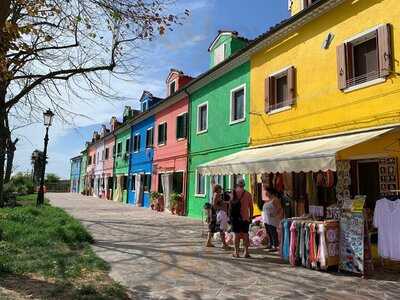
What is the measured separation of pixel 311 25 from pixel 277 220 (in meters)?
5.69

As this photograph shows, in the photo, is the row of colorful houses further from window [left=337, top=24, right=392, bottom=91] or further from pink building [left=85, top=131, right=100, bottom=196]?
pink building [left=85, top=131, right=100, bottom=196]

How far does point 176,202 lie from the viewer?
71.6 feet

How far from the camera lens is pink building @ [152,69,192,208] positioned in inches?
886

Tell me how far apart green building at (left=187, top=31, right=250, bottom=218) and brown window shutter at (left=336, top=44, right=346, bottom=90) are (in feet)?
16.8

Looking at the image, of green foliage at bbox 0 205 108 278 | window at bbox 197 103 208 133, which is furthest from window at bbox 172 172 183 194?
green foliage at bbox 0 205 108 278

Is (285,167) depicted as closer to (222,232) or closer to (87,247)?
(222,232)

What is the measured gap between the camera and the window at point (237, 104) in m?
16.5

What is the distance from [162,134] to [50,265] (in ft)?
61.3

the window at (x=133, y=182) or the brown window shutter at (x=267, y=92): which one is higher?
the brown window shutter at (x=267, y=92)

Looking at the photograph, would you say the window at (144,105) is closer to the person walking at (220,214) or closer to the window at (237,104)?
the window at (237,104)

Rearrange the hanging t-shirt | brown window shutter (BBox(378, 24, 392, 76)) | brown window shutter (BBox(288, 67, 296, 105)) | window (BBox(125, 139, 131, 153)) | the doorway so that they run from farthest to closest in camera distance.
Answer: window (BBox(125, 139, 131, 153)) → brown window shutter (BBox(288, 67, 296, 105)) → the doorway → brown window shutter (BBox(378, 24, 392, 76)) → the hanging t-shirt

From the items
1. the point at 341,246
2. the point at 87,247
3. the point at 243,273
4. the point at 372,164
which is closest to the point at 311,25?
the point at 372,164

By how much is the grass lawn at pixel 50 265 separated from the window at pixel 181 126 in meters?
10.3

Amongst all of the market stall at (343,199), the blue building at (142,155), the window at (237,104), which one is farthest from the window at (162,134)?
the market stall at (343,199)
